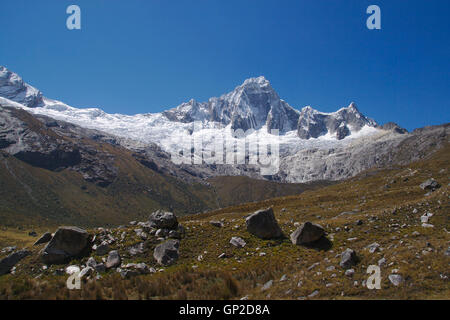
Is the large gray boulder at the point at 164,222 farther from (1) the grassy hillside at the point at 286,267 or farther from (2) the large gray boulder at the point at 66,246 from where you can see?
(2) the large gray boulder at the point at 66,246

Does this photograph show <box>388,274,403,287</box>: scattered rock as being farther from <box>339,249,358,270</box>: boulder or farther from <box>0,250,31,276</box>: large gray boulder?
<box>0,250,31,276</box>: large gray boulder

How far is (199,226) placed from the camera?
3672cm

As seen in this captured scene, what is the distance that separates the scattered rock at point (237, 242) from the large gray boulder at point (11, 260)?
79.2ft

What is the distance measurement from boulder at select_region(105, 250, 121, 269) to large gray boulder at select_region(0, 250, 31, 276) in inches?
436

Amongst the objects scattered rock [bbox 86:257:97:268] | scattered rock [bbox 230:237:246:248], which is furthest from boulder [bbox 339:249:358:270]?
scattered rock [bbox 86:257:97:268]

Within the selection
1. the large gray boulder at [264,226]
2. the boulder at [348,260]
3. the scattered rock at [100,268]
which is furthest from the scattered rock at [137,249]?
the boulder at [348,260]

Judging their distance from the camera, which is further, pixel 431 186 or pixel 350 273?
pixel 431 186

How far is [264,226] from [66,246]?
23.2m

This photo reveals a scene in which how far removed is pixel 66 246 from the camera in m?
30.5

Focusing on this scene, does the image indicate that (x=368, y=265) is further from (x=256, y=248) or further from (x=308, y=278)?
(x=256, y=248)

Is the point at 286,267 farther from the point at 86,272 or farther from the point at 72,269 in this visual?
the point at 72,269

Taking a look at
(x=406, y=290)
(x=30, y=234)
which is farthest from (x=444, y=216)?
(x=30, y=234)

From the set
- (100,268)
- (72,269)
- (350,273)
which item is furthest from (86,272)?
(350,273)

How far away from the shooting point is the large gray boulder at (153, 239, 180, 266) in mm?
28602
